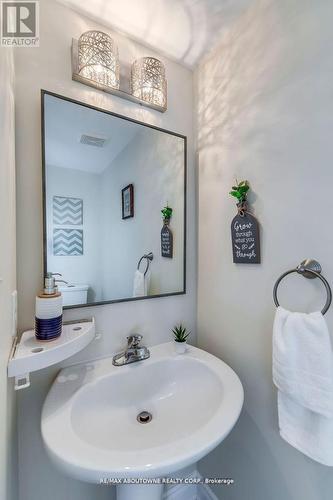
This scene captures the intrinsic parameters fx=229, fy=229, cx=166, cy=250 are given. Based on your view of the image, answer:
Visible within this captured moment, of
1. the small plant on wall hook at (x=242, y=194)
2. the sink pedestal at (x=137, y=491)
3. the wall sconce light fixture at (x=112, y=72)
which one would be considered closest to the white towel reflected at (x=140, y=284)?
the small plant on wall hook at (x=242, y=194)

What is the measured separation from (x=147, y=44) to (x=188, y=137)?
1.45 feet

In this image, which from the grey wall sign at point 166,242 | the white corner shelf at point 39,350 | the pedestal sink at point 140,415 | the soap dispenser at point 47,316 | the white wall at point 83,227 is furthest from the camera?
the grey wall sign at point 166,242

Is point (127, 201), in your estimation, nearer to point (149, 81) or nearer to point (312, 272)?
point (149, 81)

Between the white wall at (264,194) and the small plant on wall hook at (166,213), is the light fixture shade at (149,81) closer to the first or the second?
the white wall at (264,194)

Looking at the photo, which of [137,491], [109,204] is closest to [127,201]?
[109,204]

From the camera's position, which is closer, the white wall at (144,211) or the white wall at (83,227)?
the white wall at (83,227)

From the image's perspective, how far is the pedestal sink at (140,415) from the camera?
538mm

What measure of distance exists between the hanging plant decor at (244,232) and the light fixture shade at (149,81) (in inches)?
22.3

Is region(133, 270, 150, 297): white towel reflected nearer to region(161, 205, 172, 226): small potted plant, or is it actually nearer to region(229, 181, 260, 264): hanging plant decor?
region(161, 205, 172, 226): small potted plant

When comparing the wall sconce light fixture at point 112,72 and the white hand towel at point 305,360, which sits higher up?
the wall sconce light fixture at point 112,72

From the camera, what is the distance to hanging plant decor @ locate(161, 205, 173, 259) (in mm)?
1166

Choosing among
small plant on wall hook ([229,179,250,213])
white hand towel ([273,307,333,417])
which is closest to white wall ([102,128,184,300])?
small plant on wall hook ([229,179,250,213])

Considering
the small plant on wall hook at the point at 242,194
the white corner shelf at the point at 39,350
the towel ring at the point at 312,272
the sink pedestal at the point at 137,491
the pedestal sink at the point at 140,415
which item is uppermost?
the small plant on wall hook at the point at 242,194

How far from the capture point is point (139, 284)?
108 cm
